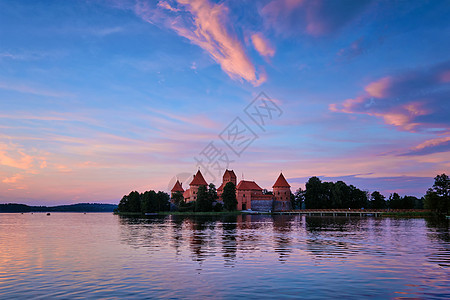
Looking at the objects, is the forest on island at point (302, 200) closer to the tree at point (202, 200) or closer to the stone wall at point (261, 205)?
the tree at point (202, 200)

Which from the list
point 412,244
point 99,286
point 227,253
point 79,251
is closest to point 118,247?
point 79,251

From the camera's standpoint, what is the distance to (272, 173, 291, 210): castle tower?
15512cm

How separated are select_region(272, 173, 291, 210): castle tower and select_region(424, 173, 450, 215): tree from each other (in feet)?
224

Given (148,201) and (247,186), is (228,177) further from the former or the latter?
(148,201)

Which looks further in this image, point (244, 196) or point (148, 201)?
point (244, 196)

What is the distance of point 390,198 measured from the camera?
15825cm

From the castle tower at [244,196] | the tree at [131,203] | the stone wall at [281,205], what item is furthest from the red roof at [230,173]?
the tree at [131,203]

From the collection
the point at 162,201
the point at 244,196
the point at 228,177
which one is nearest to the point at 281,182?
the point at 244,196

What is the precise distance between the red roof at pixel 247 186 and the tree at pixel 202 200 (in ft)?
103

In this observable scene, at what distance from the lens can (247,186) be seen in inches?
6181

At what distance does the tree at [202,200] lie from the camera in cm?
12488

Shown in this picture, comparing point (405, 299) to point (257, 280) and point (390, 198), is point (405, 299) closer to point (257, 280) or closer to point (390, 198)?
point (257, 280)

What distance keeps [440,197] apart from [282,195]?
243 ft

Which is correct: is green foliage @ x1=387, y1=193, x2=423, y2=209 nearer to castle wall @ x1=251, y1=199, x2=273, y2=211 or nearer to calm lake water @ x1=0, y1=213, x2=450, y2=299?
castle wall @ x1=251, y1=199, x2=273, y2=211
